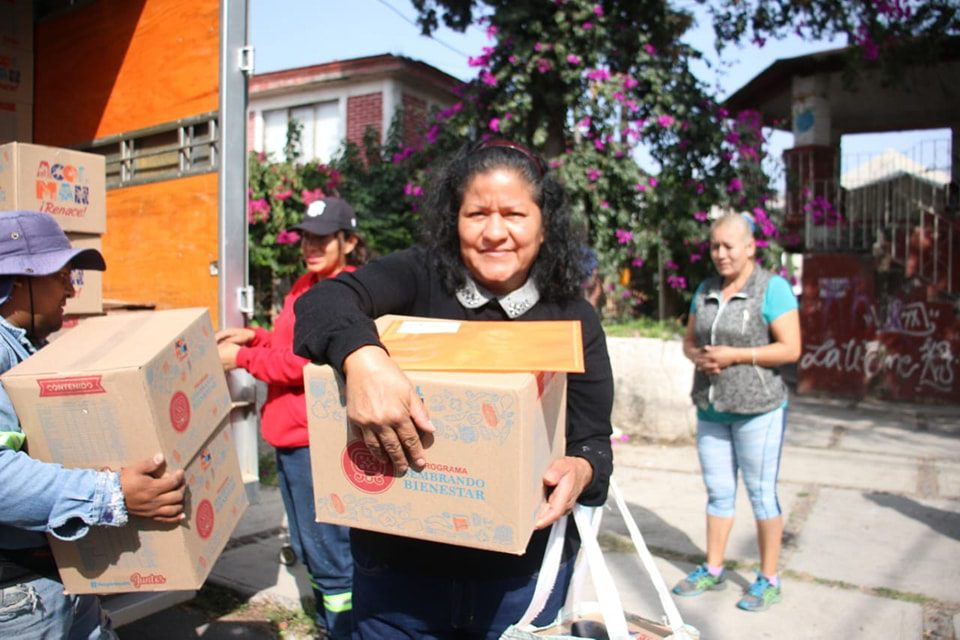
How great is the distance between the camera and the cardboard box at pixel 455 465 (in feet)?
4.41

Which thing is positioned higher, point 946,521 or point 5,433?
point 5,433

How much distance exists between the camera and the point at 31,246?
72.1 inches

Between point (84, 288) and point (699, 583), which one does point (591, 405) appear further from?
point (699, 583)

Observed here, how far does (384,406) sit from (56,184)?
2.15m

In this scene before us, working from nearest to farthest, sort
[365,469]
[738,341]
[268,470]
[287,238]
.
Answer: [365,469], [738,341], [268,470], [287,238]

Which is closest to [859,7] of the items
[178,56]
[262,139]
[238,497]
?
[178,56]

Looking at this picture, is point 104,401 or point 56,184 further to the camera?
point 56,184

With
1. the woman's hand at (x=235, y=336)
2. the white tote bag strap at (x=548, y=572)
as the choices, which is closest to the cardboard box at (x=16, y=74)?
the woman's hand at (x=235, y=336)

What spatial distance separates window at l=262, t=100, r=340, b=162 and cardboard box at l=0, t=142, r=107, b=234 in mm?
10123

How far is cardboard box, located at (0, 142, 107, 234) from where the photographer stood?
2.64 metres

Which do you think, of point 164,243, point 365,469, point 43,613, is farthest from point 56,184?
point 365,469

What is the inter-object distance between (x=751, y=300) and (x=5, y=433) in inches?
118

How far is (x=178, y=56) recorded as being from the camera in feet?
11.0

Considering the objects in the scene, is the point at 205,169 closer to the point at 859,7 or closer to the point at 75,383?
the point at 75,383
